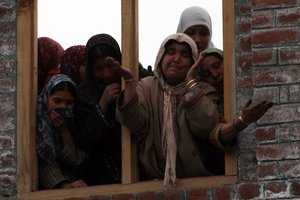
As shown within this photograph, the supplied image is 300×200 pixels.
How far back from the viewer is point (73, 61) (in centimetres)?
1419

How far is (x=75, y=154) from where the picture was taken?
13602mm

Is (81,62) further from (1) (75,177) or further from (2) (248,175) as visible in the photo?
(2) (248,175)

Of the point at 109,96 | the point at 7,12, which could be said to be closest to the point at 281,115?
the point at 109,96

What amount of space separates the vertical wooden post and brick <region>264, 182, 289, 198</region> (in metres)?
0.91

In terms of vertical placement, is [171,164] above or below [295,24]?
below

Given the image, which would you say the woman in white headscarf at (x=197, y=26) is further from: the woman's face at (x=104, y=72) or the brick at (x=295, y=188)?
the brick at (x=295, y=188)

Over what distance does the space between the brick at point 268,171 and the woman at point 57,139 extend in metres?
1.25

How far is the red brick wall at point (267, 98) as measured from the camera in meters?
12.8

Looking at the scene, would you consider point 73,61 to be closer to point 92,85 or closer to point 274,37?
point 92,85

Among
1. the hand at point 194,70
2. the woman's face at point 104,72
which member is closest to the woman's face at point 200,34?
the woman's face at point 104,72

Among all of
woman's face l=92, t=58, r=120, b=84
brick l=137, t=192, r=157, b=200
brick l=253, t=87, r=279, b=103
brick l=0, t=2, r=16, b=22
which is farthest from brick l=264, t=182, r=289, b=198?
brick l=0, t=2, r=16, b=22

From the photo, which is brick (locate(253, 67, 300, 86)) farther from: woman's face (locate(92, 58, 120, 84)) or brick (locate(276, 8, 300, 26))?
woman's face (locate(92, 58, 120, 84))

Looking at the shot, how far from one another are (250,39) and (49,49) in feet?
6.12

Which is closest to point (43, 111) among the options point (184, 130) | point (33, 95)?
point (33, 95)
